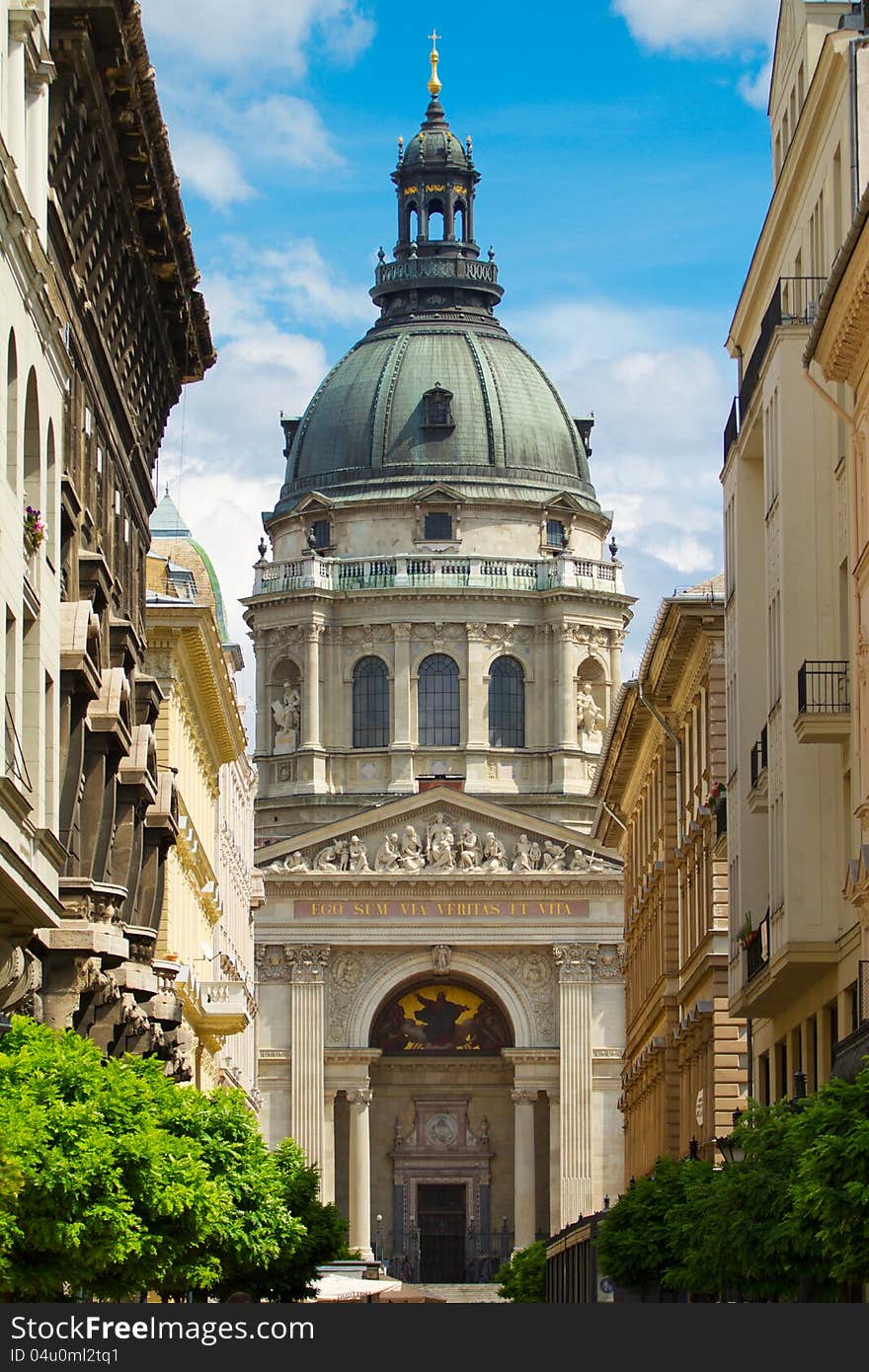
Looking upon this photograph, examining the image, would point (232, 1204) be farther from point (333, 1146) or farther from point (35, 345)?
point (333, 1146)

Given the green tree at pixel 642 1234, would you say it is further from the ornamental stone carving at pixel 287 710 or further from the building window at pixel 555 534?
the building window at pixel 555 534

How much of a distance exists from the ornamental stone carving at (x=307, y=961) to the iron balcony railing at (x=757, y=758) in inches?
3161

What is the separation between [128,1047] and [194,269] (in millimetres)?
11605

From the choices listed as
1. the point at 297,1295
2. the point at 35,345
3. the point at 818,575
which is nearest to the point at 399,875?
the point at 297,1295

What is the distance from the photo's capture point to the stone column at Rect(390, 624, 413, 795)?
451 ft

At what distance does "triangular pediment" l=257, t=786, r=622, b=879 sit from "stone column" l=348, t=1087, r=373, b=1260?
8.58 meters

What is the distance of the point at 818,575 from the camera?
1642 inches

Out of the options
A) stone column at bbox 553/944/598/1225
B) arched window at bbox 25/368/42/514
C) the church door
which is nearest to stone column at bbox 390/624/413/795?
stone column at bbox 553/944/598/1225

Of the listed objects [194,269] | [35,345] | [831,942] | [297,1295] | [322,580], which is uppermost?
[322,580]

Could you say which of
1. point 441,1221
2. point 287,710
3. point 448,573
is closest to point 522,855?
point 441,1221

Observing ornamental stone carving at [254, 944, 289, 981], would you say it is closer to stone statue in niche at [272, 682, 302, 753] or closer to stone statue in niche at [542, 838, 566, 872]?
stone statue in niche at [542, 838, 566, 872]

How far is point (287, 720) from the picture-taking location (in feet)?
459

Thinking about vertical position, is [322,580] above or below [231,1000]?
above

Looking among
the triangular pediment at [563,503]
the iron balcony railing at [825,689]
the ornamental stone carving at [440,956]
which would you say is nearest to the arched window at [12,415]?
the iron balcony railing at [825,689]
